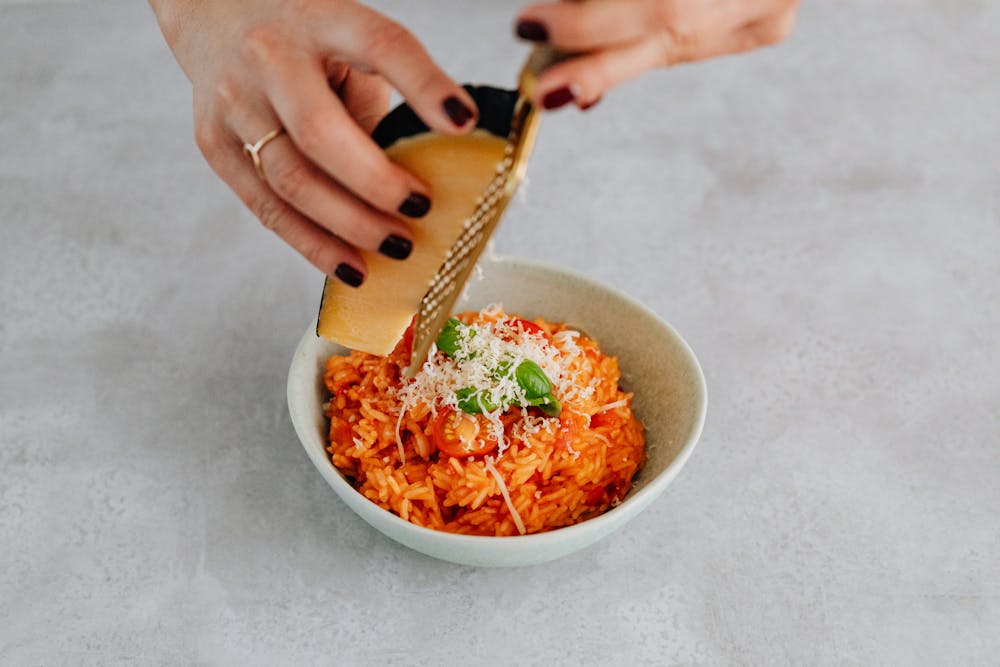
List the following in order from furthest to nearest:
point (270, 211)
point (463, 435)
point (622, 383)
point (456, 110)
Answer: point (622, 383)
point (463, 435)
point (270, 211)
point (456, 110)

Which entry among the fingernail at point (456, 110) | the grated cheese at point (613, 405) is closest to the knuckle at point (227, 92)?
the fingernail at point (456, 110)

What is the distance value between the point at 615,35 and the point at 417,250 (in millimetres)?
484

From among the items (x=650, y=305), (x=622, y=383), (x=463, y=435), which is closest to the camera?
(x=463, y=435)

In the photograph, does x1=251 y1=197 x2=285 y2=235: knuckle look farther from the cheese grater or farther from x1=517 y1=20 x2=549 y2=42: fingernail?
x1=517 y1=20 x2=549 y2=42: fingernail

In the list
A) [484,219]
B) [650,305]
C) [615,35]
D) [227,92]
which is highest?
[615,35]

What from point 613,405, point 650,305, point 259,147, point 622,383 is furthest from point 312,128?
point 650,305

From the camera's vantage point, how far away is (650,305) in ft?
8.02

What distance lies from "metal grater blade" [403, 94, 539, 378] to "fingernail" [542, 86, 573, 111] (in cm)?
6

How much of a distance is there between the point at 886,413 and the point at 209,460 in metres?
1.39

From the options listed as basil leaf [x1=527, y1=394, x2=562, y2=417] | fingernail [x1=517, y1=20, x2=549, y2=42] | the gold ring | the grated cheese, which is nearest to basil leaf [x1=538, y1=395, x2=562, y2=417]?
basil leaf [x1=527, y1=394, x2=562, y2=417]

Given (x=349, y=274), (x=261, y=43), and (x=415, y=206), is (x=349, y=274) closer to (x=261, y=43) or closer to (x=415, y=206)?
(x=415, y=206)

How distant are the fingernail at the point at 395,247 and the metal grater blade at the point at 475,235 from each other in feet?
0.25

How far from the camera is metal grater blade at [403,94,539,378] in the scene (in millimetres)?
1364

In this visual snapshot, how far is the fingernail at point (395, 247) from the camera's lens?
1509 mm
